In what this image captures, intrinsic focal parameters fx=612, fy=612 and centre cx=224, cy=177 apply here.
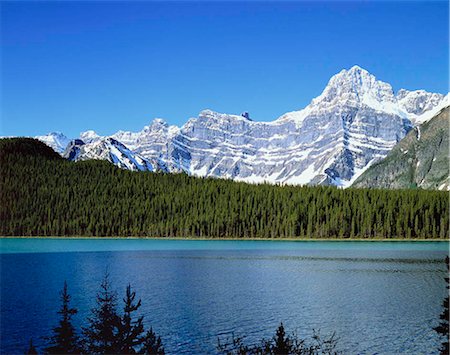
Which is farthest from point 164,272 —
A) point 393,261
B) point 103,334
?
point 103,334

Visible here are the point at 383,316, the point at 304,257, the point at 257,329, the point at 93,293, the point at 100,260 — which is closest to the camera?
the point at 257,329

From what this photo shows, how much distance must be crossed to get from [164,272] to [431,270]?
140 feet

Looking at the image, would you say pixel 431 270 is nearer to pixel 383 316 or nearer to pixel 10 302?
pixel 383 316

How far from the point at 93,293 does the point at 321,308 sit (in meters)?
25.1

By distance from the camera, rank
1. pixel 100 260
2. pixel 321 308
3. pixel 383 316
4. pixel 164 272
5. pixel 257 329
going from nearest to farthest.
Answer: pixel 257 329, pixel 383 316, pixel 321 308, pixel 164 272, pixel 100 260

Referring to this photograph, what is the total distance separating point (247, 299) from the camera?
67125 mm

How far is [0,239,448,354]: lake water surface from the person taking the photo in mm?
49719

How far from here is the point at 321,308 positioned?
62.9 metres

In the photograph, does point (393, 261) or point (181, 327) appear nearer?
point (181, 327)

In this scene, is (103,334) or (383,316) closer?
(103,334)

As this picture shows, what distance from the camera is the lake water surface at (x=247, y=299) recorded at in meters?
49.7

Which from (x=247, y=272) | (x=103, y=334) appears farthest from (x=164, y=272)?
(x=103, y=334)

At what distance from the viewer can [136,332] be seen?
30188 mm

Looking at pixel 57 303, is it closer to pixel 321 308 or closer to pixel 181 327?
pixel 181 327
